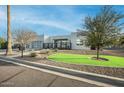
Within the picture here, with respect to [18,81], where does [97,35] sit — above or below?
above

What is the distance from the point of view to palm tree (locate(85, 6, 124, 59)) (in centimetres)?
1237

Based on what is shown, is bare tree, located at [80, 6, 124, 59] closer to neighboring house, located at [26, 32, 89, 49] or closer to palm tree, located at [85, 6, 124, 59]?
palm tree, located at [85, 6, 124, 59]

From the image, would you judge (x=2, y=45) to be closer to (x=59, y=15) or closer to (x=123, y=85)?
(x=59, y=15)

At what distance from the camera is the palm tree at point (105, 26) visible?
12.4 metres

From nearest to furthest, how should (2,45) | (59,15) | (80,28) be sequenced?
(80,28)
(59,15)
(2,45)

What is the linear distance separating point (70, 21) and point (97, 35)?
3053mm

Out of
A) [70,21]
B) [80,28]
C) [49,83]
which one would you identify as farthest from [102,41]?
[49,83]

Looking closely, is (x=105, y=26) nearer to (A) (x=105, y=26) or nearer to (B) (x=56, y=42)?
(A) (x=105, y=26)

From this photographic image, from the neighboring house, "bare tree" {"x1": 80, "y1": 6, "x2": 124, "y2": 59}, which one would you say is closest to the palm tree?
"bare tree" {"x1": 80, "y1": 6, "x2": 124, "y2": 59}

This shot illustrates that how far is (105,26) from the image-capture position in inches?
490

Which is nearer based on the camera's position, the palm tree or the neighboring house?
the palm tree

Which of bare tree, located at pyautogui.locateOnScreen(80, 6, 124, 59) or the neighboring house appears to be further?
the neighboring house
